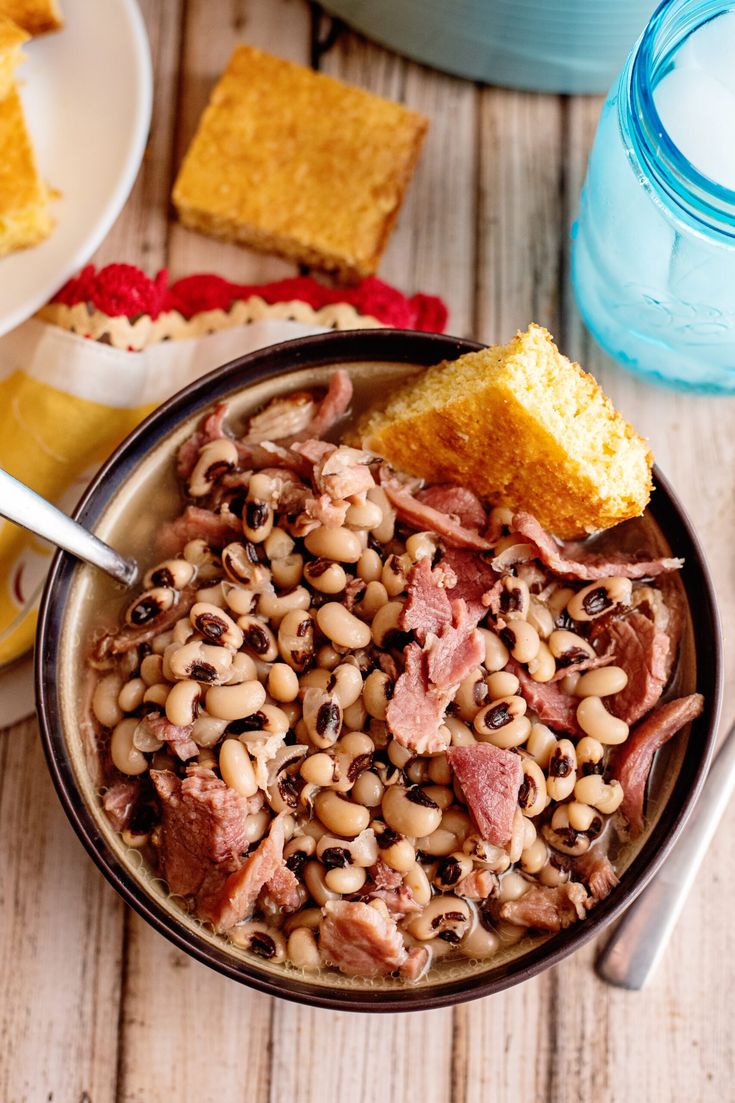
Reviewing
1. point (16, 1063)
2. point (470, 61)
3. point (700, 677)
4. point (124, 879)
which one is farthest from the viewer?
point (470, 61)

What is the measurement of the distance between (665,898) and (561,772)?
0.46 metres

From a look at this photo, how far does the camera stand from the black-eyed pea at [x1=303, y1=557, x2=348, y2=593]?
1.60 meters

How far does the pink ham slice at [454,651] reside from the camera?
153cm

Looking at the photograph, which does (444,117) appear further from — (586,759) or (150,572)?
(586,759)

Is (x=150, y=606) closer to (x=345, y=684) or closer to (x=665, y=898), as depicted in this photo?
(x=345, y=684)

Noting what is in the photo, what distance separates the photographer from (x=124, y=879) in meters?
1.53

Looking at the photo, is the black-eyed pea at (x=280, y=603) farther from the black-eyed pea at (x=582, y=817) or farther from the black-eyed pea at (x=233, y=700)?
Result: the black-eyed pea at (x=582, y=817)

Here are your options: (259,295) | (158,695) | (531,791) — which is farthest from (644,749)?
(259,295)

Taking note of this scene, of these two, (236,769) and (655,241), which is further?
(655,241)

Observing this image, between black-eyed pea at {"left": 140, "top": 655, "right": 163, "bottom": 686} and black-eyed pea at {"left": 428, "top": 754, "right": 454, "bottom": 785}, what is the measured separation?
17.3 inches

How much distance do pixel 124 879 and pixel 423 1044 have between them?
2.32ft

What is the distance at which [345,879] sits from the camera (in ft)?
4.99

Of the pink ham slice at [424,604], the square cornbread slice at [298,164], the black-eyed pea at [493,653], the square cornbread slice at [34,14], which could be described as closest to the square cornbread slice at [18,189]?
the square cornbread slice at [34,14]

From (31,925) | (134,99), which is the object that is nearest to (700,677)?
(31,925)
